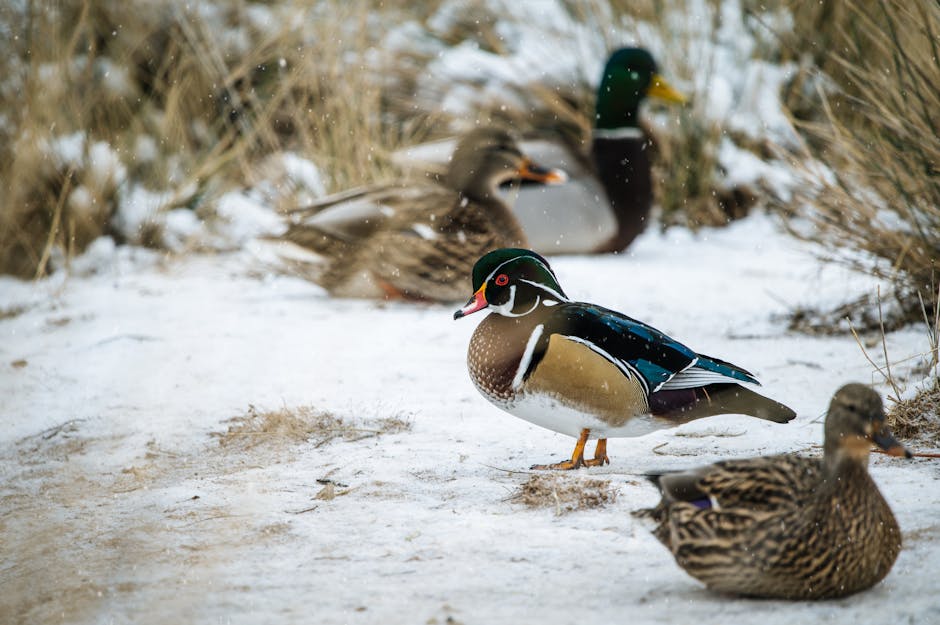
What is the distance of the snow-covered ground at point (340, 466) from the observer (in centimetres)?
252

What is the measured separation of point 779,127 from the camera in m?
7.96

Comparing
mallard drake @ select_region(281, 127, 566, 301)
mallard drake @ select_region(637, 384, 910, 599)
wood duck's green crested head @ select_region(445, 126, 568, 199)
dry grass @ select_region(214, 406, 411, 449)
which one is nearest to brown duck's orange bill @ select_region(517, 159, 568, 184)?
wood duck's green crested head @ select_region(445, 126, 568, 199)

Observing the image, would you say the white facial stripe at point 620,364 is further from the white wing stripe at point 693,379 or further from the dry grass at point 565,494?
the dry grass at point 565,494

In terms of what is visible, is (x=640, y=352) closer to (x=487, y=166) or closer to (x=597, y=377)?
(x=597, y=377)

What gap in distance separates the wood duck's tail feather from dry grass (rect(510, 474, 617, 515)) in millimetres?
326

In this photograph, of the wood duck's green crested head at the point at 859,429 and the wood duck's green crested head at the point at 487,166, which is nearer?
the wood duck's green crested head at the point at 859,429

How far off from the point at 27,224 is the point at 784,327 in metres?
4.53

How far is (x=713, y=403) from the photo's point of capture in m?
3.36

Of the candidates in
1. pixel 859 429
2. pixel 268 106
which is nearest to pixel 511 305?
pixel 859 429

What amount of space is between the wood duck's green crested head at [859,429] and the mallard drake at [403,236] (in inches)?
141

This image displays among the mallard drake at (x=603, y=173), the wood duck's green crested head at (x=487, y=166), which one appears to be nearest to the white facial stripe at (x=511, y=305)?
the wood duck's green crested head at (x=487, y=166)

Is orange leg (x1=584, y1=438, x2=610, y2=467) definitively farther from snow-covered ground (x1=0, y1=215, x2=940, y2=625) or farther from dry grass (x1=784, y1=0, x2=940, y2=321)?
dry grass (x1=784, y1=0, x2=940, y2=321)

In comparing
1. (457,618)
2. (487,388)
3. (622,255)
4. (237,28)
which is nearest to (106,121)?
(237,28)

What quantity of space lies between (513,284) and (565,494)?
0.72m
